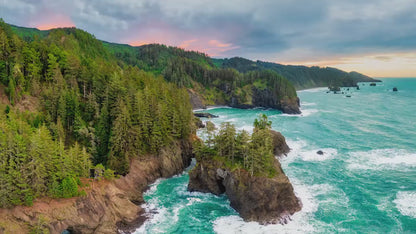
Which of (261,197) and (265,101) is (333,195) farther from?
(265,101)

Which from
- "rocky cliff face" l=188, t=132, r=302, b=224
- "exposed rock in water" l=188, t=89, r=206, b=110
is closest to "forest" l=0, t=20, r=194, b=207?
"rocky cliff face" l=188, t=132, r=302, b=224

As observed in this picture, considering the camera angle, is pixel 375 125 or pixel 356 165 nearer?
pixel 356 165

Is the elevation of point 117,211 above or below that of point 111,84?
below

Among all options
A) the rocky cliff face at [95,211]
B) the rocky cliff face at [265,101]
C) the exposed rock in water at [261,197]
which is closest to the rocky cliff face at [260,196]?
the exposed rock in water at [261,197]

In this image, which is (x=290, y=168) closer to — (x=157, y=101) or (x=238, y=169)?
(x=238, y=169)

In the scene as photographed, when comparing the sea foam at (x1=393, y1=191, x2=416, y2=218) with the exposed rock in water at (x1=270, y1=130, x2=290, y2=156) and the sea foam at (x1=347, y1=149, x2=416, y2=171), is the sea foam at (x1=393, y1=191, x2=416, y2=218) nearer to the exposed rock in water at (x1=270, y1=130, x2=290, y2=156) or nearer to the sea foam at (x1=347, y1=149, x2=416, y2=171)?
the sea foam at (x1=347, y1=149, x2=416, y2=171)

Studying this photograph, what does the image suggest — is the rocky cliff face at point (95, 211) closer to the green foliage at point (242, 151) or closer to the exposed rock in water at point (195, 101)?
the green foliage at point (242, 151)

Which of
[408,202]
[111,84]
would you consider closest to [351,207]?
[408,202]
